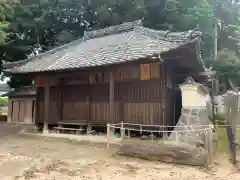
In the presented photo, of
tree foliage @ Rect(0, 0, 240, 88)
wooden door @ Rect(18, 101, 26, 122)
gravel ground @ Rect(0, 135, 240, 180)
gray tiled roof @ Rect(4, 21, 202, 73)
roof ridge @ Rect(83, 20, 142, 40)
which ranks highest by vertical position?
tree foliage @ Rect(0, 0, 240, 88)

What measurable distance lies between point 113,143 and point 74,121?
139 inches

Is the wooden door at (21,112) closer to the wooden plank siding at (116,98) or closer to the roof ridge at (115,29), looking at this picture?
the wooden plank siding at (116,98)

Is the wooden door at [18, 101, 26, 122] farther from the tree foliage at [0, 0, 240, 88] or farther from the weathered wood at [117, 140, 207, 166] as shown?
the weathered wood at [117, 140, 207, 166]

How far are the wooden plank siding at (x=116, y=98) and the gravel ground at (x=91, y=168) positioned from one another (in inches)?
104

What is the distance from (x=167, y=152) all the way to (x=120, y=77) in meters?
4.65

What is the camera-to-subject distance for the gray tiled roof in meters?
9.79

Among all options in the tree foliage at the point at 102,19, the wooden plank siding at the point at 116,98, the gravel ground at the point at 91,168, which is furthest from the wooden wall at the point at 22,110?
the gravel ground at the point at 91,168

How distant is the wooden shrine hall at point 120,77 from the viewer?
10016 millimetres

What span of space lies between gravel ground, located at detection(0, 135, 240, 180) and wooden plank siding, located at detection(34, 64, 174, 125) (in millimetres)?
2633

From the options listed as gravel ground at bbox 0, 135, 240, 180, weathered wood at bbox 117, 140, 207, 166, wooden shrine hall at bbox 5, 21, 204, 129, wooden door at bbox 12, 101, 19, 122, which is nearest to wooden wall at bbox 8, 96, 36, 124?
wooden door at bbox 12, 101, 19, 122

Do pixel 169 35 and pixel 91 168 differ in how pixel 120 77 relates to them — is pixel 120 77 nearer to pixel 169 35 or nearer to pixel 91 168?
pixel 169 35

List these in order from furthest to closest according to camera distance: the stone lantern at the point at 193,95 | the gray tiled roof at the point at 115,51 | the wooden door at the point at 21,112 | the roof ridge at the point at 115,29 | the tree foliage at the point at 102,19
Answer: the wooden door at the point at 21,112 → the tree foliage at the point at 102,19 → the roof ridge at the point at 115,29 → the stone lantern at the point at 193,95 → the gray tiled roof at the point at 115,51

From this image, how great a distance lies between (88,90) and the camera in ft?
42.3

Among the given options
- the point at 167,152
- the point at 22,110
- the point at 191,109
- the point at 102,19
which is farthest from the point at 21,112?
the point at 167,152
